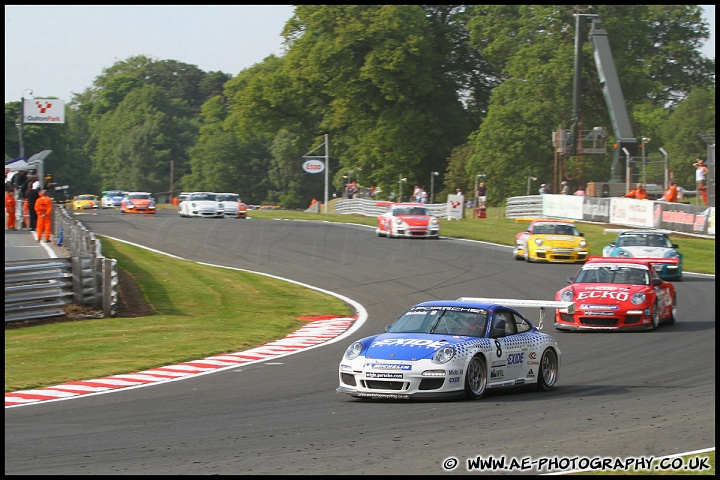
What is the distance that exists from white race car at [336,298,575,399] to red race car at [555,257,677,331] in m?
5.78

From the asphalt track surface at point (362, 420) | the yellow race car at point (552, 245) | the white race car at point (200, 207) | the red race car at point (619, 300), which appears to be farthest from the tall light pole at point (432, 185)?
the red race car at point (619, 300)

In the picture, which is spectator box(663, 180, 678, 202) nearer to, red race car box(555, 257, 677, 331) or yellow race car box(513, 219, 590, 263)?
yellow race car box(513, 219, 590, 263)

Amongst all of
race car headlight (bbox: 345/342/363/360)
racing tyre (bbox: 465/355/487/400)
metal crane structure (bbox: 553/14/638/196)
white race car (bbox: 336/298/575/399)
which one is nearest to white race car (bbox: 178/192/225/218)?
metal crane structure (bbox: 553/14/638/196)

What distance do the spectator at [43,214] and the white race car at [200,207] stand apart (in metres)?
19.2

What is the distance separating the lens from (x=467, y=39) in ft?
250

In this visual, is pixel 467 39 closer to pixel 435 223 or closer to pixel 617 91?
pixel 617 91

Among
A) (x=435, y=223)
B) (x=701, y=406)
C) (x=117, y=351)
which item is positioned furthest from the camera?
(x=435, y=223)

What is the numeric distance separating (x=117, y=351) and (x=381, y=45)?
5380cm

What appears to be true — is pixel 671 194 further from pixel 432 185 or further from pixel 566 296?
pixel 432 185

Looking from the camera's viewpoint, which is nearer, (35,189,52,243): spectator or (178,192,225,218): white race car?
(35,189,52,243): spectator

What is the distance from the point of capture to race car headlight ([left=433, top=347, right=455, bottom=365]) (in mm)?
11469

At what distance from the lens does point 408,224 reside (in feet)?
125

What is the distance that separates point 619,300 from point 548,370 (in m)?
6.21

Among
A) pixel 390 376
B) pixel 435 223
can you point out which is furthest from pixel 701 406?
pixel 435 223
